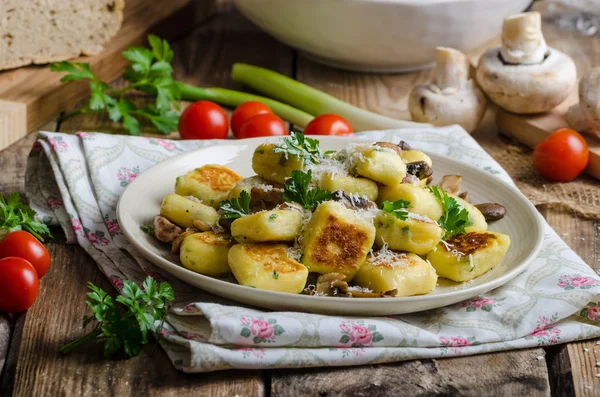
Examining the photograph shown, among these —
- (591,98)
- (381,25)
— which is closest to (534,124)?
(591,98)

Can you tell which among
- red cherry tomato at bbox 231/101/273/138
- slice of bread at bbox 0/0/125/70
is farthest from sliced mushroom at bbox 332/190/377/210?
slice of bread at bbox 0/0/125/70

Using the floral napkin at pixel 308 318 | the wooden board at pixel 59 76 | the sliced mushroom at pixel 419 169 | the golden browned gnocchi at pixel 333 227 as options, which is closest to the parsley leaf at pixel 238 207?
the golden browned gnocchi at pixel 333 227

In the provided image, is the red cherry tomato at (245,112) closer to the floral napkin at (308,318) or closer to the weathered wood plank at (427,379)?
the floral napkin at (308,318)

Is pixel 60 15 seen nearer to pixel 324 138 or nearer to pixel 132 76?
pixel 132 76

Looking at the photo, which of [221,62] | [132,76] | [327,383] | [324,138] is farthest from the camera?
[221,62]

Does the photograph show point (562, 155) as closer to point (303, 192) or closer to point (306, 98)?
point (306, 98)

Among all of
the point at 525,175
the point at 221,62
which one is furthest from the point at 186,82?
the point at 525,175

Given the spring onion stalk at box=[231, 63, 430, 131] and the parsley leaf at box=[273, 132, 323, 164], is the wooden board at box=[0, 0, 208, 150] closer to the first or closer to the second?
the spring onion stalk at box=[231, 63, 430, 131]
